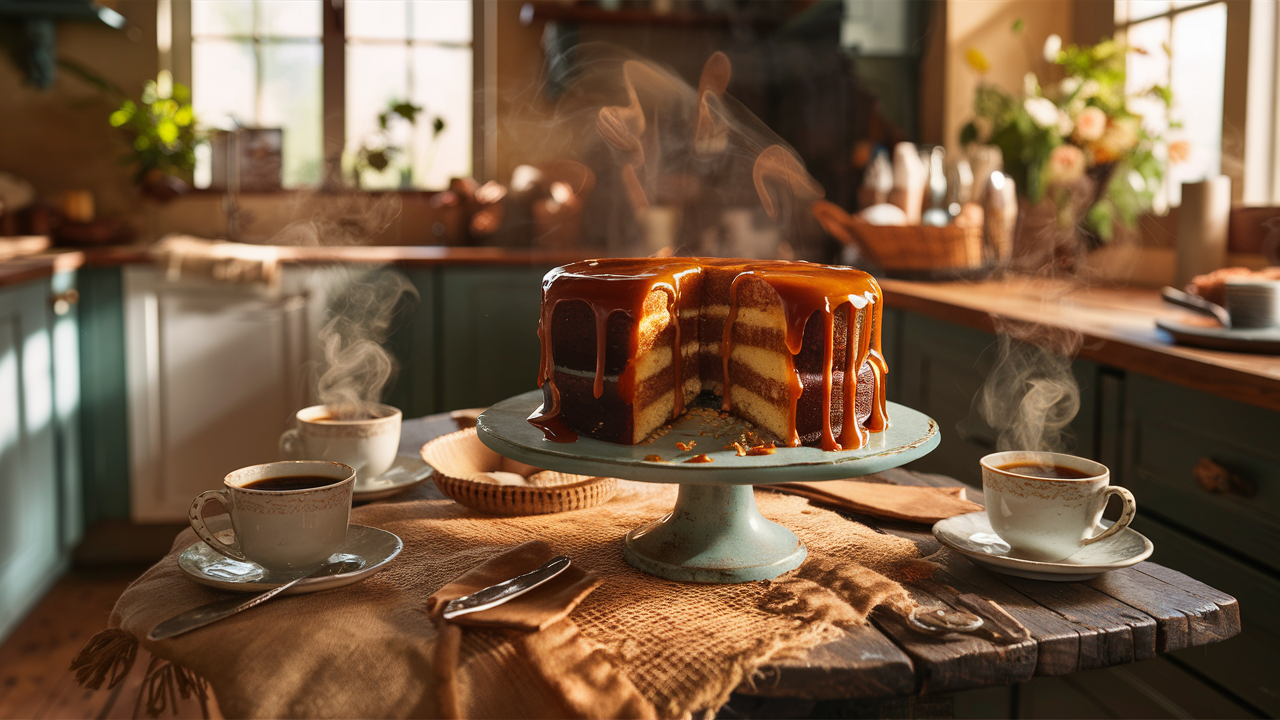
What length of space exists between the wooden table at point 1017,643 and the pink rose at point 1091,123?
201 cm

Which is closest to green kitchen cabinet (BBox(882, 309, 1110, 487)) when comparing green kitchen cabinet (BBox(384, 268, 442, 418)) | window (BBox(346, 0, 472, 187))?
green kitchen cabinet (BBox(384, 268, 442, 418))

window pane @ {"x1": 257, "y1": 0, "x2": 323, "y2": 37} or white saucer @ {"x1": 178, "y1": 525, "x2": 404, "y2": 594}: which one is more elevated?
window pane @ {"x1": 257, "y1": 0, "x2": 323, "y2": 37}

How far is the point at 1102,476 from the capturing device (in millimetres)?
935

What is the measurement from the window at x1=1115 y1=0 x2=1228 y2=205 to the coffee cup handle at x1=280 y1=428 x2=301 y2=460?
2.38m

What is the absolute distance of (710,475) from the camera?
0.89 metres

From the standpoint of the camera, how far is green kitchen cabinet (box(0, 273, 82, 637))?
2625 mm

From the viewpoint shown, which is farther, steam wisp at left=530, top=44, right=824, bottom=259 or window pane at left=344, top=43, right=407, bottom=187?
window pane at left=344, top=43, right=407, bottom=187

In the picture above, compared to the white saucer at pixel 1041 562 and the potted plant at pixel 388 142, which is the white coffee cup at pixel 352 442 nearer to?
the white saucer at pixel 1041 562

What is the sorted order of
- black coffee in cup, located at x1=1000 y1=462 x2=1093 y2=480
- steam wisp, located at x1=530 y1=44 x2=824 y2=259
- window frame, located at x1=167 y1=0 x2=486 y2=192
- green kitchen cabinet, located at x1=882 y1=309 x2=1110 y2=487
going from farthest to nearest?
window frame, located at x1=167 y1=0 x2=486 y2=192
steam wisp, located at x1=530 y1=44 x2=824 y2=259
green kitchen cabinet, located at x1=882 y1=309 x2=1110 y2=487
black coffee in cup, located at x1=1000 y1=462 x2=1093 y2=480

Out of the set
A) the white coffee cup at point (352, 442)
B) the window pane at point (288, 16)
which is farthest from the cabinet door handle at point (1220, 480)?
the window pane at point (288, 16)

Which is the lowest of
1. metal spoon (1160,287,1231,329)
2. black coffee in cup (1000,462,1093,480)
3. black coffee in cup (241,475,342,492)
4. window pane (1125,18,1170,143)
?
black coffee in cup (241,475,342,492)

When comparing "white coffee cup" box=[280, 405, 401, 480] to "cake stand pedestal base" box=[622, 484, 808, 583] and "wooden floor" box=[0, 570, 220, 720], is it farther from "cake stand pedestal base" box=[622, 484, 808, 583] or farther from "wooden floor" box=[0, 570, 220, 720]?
"wooden floor" box=[0, 570, 220, 720]

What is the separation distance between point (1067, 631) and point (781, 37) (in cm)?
365

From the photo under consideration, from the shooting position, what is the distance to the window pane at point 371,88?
13.3 ft
